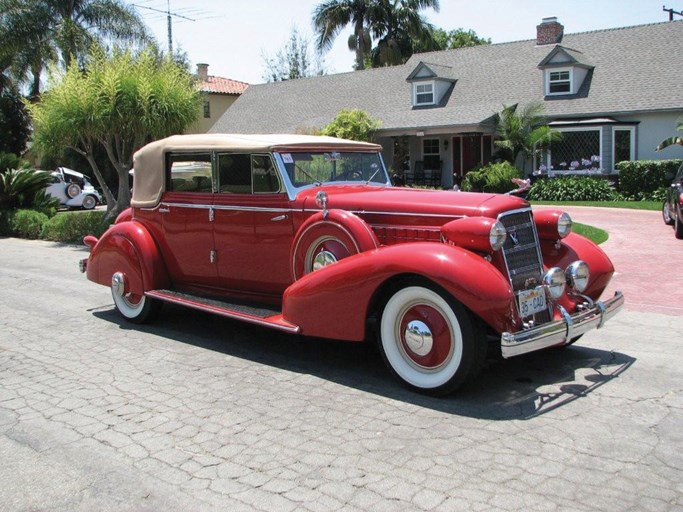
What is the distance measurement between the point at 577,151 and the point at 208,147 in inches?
774

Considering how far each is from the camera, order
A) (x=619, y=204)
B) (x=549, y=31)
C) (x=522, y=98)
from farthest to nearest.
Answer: (x=549, y=31), (x=522, y=98), (x=619, y=204)

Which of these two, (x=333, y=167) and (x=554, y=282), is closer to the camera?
(x=554, y=282)

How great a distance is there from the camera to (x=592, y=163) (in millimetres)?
23359

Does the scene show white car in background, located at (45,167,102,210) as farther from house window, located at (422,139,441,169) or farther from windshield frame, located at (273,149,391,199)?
windshield frame, located at (273,149,391,199)

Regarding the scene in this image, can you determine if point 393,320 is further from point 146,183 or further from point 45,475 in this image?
point 146,183

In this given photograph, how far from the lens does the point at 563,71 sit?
80.8ft

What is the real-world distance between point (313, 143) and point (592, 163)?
1919 centimetres

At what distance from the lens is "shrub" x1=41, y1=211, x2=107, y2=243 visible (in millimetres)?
15742

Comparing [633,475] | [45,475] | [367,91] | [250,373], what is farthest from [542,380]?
[367,91]

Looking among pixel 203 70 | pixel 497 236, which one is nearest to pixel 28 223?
pixel 497 236

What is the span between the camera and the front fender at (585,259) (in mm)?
5770

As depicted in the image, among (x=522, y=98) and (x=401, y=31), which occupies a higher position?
(x=401, y=31)

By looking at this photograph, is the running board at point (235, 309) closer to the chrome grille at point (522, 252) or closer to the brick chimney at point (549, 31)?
the chrome grille at point (522, 252)

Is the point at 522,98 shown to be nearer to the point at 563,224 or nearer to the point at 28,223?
the point at 28,223
